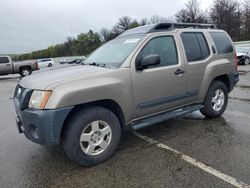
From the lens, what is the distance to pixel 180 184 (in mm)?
3336

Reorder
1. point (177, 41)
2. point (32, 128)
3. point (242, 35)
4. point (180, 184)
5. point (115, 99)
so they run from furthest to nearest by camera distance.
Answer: point (242, 35)
point (177, 41)
point (115, 99)
point (32, 128)
point (180, 184)

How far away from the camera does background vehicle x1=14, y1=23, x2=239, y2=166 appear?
11.9 feet

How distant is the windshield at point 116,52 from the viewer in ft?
14.6

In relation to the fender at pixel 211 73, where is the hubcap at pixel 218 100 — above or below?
below

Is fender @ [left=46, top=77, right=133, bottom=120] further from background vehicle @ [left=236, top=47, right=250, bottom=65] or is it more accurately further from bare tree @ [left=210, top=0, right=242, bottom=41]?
bare tree @ [left=210, top=0, right=242, bottom=41]

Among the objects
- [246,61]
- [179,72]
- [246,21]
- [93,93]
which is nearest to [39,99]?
[93,93]

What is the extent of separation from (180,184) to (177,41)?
8.86 feet

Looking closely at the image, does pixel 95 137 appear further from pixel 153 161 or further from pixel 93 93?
pixel 153 161

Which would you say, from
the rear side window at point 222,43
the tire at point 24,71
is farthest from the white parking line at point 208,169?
the tire at point 24,71

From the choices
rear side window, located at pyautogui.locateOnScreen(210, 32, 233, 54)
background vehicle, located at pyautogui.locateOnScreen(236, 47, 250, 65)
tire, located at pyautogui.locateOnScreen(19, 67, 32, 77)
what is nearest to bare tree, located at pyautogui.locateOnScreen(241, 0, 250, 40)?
background vehicle, located at pyautogui.locateOnScreen(236, 47, 250, 65)

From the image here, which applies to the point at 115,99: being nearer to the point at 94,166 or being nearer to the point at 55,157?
the point at 94,166

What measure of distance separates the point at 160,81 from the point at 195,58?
3.77ft

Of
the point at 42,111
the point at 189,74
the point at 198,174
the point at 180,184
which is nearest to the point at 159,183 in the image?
the point at 180,184

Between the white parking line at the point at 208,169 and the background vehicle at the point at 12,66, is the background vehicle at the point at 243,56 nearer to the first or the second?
the background vehicle at the point at 12,66
